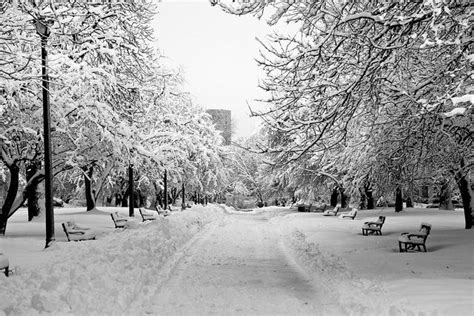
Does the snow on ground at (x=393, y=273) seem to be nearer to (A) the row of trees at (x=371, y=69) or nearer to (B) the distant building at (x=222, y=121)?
(A) the row of trees at (x=371, y=69)

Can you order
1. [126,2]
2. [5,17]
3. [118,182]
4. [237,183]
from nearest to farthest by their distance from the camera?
[5,17] → [126,2] → [118,182] → [237,183]

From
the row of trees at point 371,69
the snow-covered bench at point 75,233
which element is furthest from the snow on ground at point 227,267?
the row of trees at point 371,69

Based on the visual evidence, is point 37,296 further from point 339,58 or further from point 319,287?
point 339,58

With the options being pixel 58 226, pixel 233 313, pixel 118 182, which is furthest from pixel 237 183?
pixel 233 313

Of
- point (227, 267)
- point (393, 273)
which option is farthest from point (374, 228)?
point (393, 273)

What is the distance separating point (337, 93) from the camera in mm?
8641

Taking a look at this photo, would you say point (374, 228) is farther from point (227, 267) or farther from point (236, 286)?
point (236, 286)

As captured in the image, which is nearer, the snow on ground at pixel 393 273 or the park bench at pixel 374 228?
the snow on ground at pixel 393 273

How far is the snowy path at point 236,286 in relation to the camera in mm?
7594

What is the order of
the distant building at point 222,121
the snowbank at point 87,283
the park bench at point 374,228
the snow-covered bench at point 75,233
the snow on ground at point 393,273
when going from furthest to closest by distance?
the distant building at point 222,121, the park bench at point 374,228, the snow-covered bench at point 75,233, the snow on ground at point 393,273, the snowbank at point 87,283

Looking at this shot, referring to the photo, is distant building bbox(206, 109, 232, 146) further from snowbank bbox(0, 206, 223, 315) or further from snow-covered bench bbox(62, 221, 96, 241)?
snowbank bbox(0, 206, 223, 315)

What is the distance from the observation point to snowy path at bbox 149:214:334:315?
7.59 m

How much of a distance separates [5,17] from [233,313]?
6732 millimetres

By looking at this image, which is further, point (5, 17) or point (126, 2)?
point (126, 2)
